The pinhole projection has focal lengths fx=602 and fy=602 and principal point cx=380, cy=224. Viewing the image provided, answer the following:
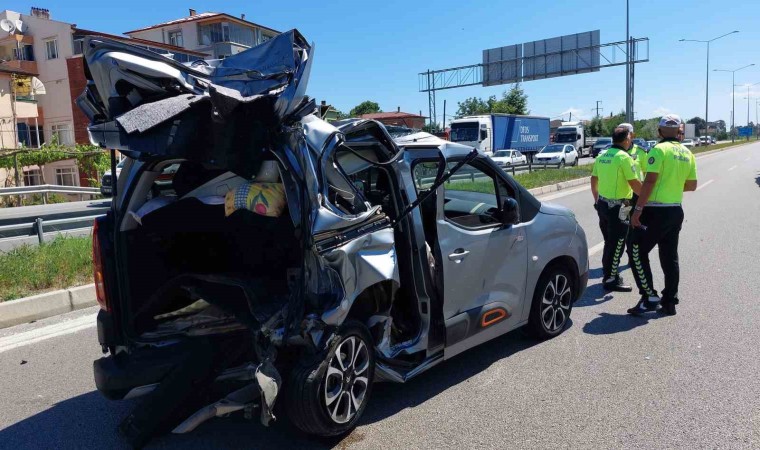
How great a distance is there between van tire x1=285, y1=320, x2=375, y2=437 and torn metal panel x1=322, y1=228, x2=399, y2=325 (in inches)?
7.7

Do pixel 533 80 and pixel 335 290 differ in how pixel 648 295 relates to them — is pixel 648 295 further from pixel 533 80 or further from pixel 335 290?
pixel 533 80

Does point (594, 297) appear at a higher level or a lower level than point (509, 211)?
lower

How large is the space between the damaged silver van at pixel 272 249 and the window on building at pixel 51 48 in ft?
150

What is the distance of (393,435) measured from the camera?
142 inches

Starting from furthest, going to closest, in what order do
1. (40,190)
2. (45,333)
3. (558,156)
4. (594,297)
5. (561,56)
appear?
(561,56)
(558,156)
(40,190)
(594,297)
(45,333)

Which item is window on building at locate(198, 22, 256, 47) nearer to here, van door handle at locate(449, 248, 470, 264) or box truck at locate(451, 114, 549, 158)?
box truck at locate(451, 114, 549, 158)

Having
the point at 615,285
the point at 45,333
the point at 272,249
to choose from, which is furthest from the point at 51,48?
the point at 272,249

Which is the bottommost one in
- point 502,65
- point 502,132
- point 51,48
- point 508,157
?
point 508,157

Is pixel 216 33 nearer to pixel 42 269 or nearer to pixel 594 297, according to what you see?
pixel 42 269

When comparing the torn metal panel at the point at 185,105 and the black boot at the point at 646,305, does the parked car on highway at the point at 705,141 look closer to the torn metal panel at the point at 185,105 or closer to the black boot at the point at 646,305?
the black boot at the point at 646,305

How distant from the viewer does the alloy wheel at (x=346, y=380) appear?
336cm

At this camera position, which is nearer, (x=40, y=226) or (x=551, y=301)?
(x=551, y=301)

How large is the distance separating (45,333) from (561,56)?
129 feet

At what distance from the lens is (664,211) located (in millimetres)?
5902
